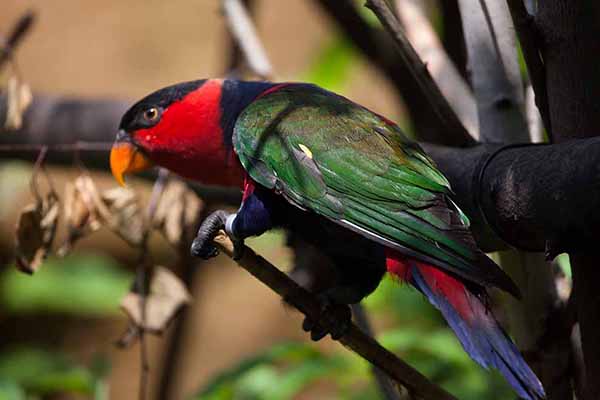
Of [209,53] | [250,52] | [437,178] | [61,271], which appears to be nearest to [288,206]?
→ [437,178]

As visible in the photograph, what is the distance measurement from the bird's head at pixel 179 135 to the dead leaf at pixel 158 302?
1.01ft

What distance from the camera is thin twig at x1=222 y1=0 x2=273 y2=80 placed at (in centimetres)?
303

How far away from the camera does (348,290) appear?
84.0 inches

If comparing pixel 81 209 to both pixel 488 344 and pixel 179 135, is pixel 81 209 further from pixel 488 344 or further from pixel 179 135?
pixel 488 344

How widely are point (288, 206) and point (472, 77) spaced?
550mm

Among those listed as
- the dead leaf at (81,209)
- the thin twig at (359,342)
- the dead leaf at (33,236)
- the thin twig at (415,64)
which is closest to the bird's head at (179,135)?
the dead leaf at (81,209)

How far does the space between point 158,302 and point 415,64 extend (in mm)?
1068

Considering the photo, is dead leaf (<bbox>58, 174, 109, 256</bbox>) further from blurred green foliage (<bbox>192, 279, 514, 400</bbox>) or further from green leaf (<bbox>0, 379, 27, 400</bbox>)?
blurred green foliage (<bbox>192, 279, 514, 400</bbox>)

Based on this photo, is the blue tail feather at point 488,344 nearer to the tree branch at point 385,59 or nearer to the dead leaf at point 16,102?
the dead leaf at point 16,102

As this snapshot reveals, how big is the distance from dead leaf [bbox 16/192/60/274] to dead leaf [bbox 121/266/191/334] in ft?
0.96

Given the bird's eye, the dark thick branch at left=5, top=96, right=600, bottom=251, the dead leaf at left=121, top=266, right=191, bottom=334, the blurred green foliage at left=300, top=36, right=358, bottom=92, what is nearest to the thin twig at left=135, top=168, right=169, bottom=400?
the dead leaf at left=121, top=266, right=191, bottom=334

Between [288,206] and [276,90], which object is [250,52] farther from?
[288,206]

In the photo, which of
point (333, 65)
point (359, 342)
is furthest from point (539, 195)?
point (333, 65)

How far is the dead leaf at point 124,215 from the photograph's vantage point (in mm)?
2467
